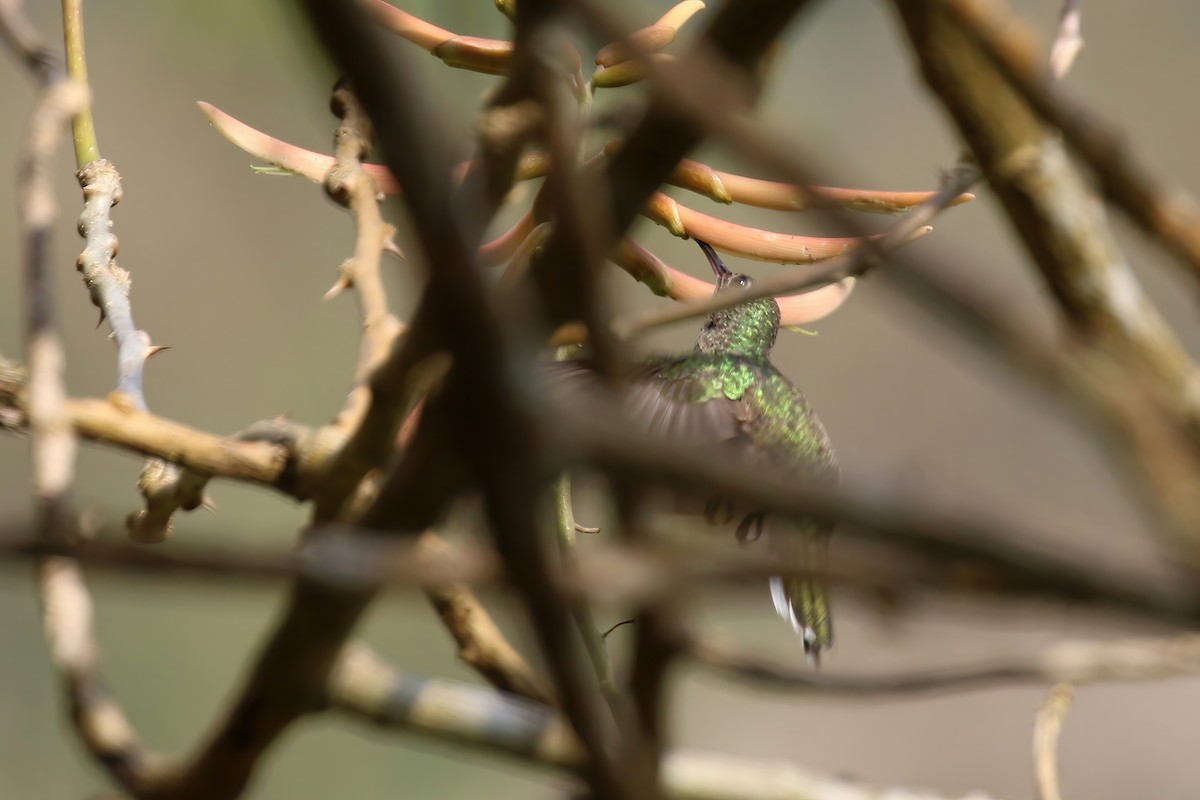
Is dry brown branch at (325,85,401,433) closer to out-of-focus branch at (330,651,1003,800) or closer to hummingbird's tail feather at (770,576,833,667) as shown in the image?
out-of-focus branch at (330,651,1003,800)

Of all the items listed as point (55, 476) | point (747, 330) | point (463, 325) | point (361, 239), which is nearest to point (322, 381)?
point (747, 330)

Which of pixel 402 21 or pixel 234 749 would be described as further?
pixel 402 21

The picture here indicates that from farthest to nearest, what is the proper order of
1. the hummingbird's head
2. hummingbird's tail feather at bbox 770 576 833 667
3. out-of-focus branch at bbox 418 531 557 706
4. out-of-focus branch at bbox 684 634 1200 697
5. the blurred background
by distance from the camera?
the blurred background → the hummingbird's head → hummingbird's tail feather at bbox 770 576 833 667 → out-of-focus branch at bbox 418 531 557 706 → out-of-focus branch at bbox 684 634 1200 697

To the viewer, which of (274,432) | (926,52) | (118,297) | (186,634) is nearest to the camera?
(926,52)

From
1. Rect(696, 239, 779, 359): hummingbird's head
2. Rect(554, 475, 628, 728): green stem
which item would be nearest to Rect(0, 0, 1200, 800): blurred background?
Rect(696, 239, 779, 359): hummingbird's head

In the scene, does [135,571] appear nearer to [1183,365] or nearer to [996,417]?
[1183,365]

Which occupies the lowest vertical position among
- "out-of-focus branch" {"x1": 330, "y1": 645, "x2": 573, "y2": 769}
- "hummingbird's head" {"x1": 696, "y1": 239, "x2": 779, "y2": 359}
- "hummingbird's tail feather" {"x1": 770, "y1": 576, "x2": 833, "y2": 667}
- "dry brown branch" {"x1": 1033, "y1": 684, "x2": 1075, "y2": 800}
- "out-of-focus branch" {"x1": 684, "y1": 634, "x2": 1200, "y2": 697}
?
"out-of-focus branch" {"x1": 330, "y1": 645, "x2": 573, "y2": 769}

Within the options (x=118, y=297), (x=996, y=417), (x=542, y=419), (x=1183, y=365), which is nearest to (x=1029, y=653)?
(x=1183, y=365)

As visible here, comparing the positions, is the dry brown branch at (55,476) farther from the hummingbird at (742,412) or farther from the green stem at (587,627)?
the hummingbird at (742,412)
